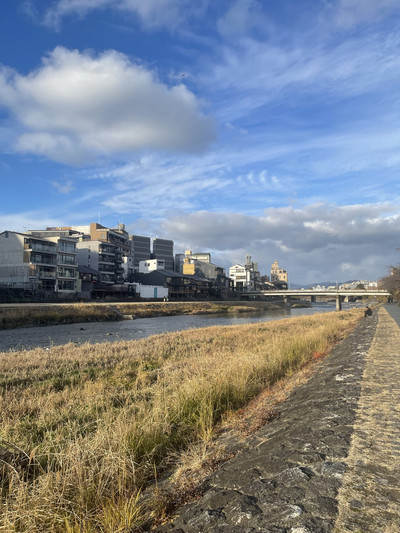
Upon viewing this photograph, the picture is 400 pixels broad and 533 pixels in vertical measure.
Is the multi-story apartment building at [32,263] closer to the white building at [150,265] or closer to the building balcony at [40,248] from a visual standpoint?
the building balcony at [40,248]

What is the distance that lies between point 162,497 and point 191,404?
356 cm

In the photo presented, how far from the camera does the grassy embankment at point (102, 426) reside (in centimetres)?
383

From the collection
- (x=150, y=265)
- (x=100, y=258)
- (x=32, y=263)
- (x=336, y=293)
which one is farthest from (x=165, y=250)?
(x=32, y=263)

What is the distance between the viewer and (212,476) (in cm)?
455

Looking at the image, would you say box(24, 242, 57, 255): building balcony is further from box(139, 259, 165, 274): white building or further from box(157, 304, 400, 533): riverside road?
box(157, 304, 400, 533): riverside road

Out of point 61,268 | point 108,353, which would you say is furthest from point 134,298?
point 108,353

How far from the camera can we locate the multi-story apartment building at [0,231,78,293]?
67.2m

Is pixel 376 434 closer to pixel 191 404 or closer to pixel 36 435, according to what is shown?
pixel 191 404

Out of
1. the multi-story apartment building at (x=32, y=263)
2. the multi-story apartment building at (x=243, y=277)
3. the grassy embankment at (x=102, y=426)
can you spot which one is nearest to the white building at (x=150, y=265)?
the multi-story apartment building at (x=32, y=263)

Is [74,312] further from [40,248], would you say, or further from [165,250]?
[165,250]

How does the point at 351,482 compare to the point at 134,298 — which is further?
the point at 134,298

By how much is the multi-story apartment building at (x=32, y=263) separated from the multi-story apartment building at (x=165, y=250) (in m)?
77.6

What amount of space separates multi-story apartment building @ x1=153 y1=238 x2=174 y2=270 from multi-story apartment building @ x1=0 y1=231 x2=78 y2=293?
3054 inches

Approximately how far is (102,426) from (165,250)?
15226cm
